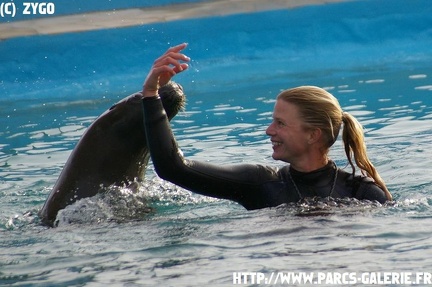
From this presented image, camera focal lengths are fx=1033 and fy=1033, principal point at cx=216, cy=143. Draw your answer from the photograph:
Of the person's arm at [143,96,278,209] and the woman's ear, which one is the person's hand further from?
the woman's ear

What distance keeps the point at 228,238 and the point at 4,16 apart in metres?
8.89

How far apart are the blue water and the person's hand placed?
2.18ft

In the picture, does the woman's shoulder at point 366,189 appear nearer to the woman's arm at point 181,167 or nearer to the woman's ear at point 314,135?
the woman's ear at point 314,135

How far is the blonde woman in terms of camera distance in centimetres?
460

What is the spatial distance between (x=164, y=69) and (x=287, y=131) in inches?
27.1

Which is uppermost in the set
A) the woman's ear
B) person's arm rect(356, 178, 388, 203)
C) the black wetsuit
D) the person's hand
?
the person's hand

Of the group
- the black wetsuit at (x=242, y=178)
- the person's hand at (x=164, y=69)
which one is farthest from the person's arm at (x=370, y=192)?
the person's hand at (x=164, y=69)

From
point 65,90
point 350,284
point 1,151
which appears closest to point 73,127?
point 1,151

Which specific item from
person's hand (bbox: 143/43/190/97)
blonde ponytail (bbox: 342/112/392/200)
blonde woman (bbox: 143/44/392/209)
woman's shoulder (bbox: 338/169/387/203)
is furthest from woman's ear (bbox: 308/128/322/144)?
person's hand (bbox: 143/43/190/97)

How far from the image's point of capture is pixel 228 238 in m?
4.48

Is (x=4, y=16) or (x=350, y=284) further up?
(x=4, y=16)

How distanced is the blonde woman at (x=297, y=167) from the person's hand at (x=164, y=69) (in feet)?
0.57

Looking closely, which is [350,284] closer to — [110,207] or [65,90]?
[110,207]

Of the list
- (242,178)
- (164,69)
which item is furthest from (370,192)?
(164,69)
